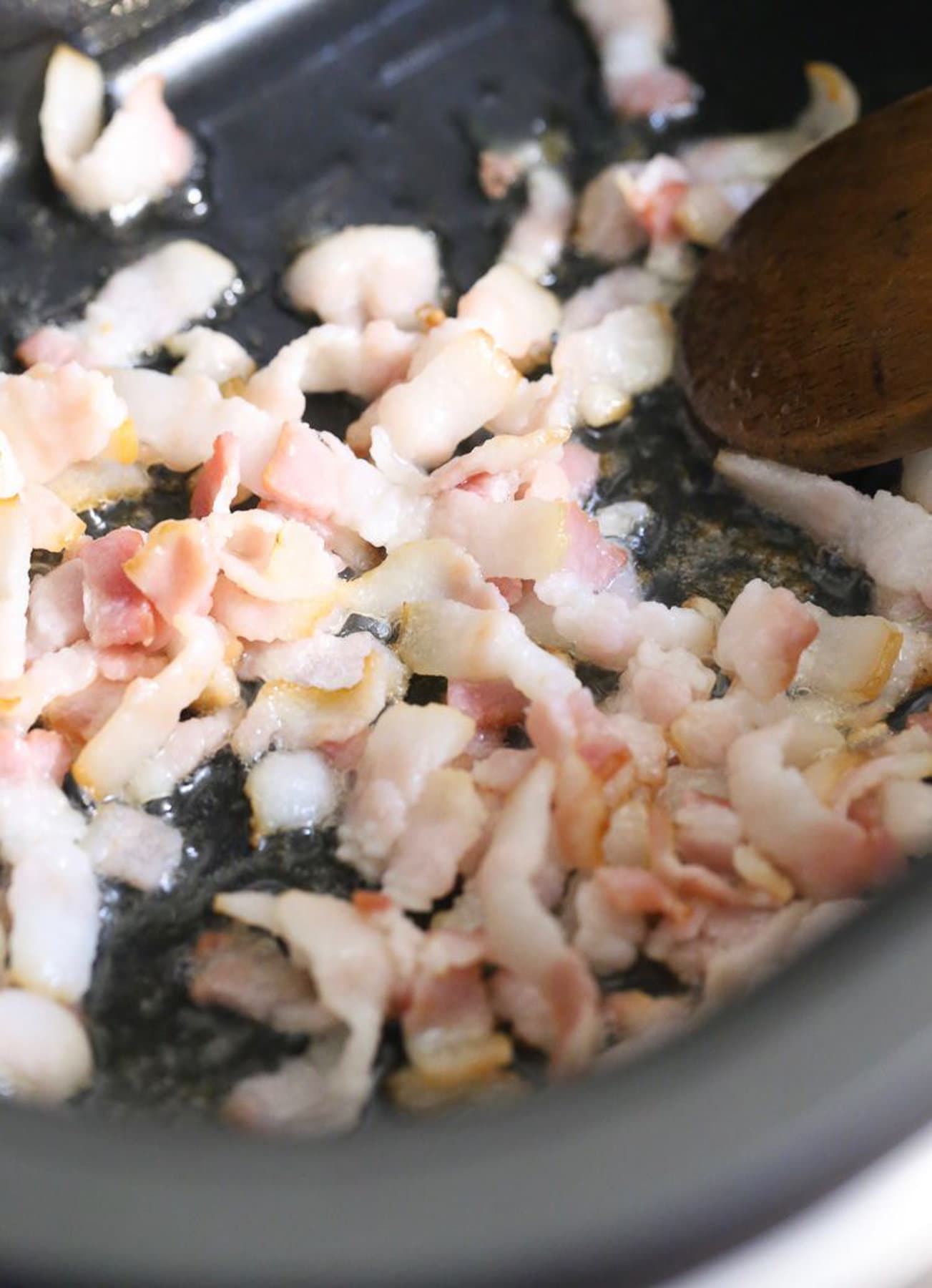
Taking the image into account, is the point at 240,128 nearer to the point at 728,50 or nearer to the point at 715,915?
the point at 728,50

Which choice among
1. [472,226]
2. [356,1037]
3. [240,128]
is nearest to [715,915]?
[356,1037]

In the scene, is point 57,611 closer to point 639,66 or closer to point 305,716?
point 305,716

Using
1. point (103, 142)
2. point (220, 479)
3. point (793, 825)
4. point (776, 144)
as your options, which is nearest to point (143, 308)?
point (103, 142)

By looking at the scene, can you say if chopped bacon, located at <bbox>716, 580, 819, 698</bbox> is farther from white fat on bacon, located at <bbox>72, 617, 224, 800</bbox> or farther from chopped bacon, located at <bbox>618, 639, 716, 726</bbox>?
white fat on bacon, located at <bbox>72, 617, 224, 800</bbox>

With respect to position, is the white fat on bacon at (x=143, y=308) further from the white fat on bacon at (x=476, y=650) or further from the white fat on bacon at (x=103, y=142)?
the white fat on bacon at (x=476, y=650)

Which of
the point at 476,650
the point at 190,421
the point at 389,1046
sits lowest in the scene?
the point at 389,1046

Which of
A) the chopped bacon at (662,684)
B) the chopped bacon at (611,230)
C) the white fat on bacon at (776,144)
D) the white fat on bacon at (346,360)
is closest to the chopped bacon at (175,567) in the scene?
the white fat on bacon at (346,360)
